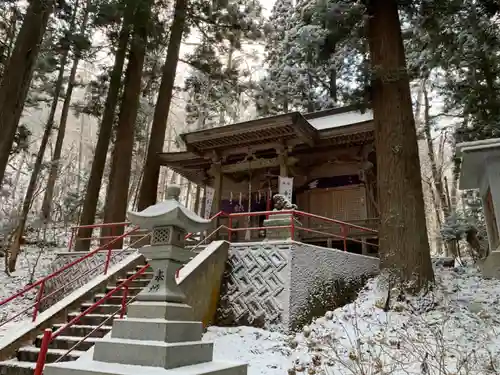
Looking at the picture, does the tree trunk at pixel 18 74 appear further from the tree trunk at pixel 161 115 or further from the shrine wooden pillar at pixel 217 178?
the shrine wooden pillar at pixel 217 178

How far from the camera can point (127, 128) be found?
39.2ft

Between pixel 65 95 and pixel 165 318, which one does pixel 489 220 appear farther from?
pixel 65 95

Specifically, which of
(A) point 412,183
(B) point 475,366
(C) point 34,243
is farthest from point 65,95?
(B) point 475,366

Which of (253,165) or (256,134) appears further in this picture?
(253,165)

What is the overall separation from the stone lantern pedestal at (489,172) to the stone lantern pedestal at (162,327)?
295 inches

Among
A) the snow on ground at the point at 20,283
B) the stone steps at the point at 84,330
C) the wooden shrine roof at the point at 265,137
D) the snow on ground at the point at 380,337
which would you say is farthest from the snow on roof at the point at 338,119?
the snow on ground at the point at 20,283

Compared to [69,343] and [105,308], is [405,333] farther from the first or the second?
[69,343]

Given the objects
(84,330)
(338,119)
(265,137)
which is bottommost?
(84,330)

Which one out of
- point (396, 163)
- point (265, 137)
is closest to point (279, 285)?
point (396, 163)

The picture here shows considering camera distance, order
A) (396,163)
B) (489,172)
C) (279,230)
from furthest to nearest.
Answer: (489,172) → (279,230) → (396,163)

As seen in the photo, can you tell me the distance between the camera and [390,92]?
8.13 m

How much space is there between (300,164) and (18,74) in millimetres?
8693

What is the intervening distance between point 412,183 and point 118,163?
823 cm

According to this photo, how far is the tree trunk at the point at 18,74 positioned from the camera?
25.1 ft
